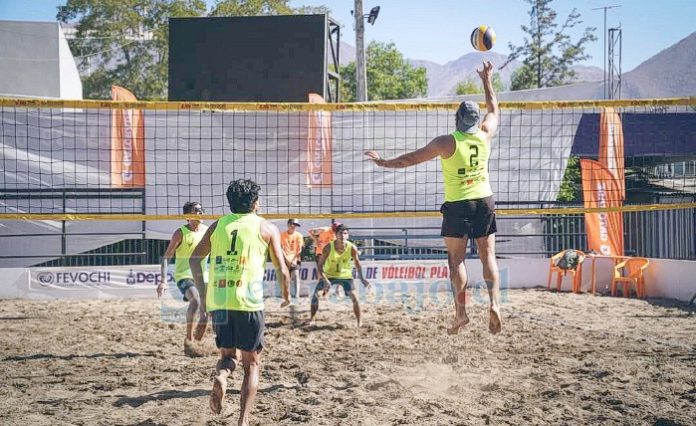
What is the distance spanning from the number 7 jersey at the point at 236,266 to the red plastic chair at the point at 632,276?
379 inches

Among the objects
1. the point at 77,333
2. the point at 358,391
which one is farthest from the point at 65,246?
the point at 358,391

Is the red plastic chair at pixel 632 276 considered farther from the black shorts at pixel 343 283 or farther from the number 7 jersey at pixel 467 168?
the number 7 jersey at pixel 467 168

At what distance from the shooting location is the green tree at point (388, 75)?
115 ft

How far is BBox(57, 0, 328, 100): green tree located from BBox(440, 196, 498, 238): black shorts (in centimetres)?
2465

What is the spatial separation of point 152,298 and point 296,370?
660 cm

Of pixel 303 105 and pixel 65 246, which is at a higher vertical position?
pixel 303 105

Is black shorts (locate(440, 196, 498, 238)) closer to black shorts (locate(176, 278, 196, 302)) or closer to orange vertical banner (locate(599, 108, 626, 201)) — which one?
black shorts (locate(176, 278, 196, 302))

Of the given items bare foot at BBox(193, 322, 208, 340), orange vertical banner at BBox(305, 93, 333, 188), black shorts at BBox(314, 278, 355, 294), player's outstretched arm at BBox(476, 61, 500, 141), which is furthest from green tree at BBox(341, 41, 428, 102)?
player's outstretched arm at BBox(476, 61, 500, 141)

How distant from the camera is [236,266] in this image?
15.7 ft

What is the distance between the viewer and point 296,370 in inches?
276

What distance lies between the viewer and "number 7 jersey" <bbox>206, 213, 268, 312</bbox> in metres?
4.79

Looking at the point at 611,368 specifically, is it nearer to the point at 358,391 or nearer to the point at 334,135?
the point at 358,391

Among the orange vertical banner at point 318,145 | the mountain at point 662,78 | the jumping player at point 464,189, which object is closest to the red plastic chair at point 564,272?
the orange vertical banner at point 318,145

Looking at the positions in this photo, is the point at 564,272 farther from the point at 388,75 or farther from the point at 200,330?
the point at 388,75
